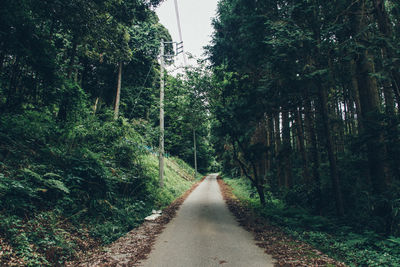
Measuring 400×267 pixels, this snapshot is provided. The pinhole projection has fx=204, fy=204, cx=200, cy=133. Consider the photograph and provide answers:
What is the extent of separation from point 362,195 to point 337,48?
4.86 meters

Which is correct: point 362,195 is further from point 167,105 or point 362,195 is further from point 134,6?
point 134,6

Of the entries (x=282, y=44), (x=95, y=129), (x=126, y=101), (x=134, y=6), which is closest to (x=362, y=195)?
(x=282, y=44)

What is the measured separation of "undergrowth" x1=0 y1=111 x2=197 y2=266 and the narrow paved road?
1648 millimetres

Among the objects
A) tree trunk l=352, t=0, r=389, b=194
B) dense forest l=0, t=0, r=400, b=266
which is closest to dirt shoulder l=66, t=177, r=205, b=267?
dense forest l=0, t=0, r=400, b=266

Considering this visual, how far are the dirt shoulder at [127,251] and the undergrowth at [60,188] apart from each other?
305 millimetres

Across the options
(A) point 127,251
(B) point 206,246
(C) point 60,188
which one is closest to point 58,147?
(C) point 60,188

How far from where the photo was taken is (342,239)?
536 cm

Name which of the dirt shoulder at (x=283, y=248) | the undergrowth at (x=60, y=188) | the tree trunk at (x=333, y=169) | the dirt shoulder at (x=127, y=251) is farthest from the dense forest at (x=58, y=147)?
the tree trunk at (x=333, y=169)

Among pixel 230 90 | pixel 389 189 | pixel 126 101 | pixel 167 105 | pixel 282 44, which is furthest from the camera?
pixel 126 101

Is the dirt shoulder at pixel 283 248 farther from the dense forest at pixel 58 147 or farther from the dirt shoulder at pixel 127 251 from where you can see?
the dense forest at pixel 58 147

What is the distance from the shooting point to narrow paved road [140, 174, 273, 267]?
4.38 meters

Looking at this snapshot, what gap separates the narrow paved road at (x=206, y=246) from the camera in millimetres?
4383

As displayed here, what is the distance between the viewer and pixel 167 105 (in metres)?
13.2

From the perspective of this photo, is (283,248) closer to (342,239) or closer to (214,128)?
(342,239)
